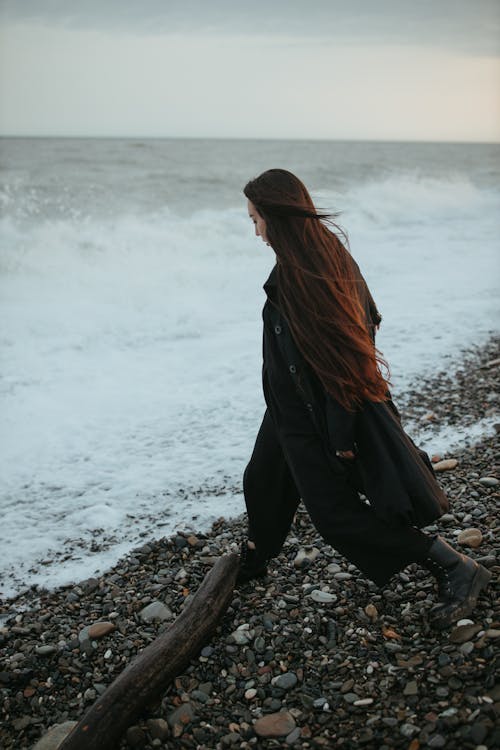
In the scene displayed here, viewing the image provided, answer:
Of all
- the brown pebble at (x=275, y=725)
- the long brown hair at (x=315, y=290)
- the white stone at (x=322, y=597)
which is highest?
the long brown hair at (x=315, y=290)

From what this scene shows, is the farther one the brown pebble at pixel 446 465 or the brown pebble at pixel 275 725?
the brown pebble at pixel 446 465

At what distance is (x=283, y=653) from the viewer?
11.0 ft

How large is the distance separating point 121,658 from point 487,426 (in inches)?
155

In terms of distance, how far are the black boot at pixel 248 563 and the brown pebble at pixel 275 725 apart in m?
1.03

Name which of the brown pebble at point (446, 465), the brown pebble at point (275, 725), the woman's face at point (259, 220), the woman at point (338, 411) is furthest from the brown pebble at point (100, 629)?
the brown pebble at point (446, 465)

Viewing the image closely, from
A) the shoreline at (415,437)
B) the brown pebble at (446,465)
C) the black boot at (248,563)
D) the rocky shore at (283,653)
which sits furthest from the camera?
the brown pebble at (446,465)

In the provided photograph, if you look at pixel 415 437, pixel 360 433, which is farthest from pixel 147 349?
pixel 360 433

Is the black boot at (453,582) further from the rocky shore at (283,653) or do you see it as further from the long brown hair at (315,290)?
the long brown hair at (315,290)

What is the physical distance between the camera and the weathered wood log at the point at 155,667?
2.82 metres

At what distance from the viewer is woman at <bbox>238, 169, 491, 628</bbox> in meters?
3.00

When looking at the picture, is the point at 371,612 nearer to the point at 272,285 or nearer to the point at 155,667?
the point at 155,667

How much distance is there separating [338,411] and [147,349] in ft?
23.1

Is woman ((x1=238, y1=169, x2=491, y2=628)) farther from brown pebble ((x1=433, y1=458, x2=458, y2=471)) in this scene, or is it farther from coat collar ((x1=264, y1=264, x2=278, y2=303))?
brown pebble ((x1=433, y1=458, x2=458, y2=471))

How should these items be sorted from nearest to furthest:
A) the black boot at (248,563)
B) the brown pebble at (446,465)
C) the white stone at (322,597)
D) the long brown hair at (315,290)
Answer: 1. the long brown hair at (315,290)
2. the white stone at (322,597)
3. the black boot at (248,563)
4. the brown pebble at (446,465)
